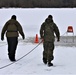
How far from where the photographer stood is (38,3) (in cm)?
5259

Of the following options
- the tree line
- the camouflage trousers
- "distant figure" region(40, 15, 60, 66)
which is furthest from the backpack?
the tree line

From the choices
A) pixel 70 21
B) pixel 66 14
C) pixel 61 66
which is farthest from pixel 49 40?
pixel 66 14

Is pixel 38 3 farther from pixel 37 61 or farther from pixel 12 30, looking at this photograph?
pixel 12 30

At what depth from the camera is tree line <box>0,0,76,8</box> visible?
50344mm

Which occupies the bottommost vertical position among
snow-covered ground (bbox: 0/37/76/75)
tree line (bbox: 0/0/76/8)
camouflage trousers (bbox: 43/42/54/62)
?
snow-covered ground (bbox: 0/37/76/75)

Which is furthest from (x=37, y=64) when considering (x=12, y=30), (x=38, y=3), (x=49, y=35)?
(x=38, y=3)

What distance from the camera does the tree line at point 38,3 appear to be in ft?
165

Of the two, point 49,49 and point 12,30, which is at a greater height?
point 12,30

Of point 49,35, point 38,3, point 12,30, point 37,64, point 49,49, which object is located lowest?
point 37,64

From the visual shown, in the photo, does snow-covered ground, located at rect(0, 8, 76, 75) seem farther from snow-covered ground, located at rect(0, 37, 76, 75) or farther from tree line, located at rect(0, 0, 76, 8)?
tree line, located at rect(0, 0, 76, 8)

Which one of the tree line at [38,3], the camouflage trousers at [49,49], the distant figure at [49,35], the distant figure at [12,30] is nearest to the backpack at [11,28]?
the distant figure at [12,30]

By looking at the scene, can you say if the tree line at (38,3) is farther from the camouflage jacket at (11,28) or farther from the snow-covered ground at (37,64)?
the camouflage jacket at (11,28)

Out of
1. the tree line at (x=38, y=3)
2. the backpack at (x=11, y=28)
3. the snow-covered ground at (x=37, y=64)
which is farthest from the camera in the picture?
the tree line at (x=38, y=3)

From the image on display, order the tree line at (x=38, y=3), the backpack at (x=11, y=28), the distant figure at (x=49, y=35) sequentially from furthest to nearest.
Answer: the tree line at (x=38, y=3)
the backpack at (x=11, y=28)
the distant figure at (x=49, y=35)
